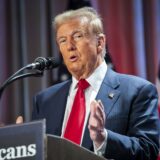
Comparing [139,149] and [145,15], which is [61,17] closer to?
[139,149]

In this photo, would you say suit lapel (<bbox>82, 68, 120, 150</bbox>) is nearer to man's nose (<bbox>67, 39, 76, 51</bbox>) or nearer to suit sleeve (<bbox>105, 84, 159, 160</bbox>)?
suit sleeve (<bbox>105, 84, 159, 160</bbox>)

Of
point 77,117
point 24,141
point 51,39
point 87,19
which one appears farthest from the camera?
point 51,39

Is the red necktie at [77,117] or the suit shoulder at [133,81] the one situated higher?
the suit shoulder at [133,81]

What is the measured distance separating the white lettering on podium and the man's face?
32.6 inches

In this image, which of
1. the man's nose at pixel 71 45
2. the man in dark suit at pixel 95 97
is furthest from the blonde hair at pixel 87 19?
the man's nose at pixel 71 45

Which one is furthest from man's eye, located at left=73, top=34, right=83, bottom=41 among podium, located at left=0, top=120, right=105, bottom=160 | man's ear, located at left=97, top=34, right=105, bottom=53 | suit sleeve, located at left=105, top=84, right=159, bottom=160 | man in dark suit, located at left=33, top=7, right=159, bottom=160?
podium, located at left=0, top=120, right=105, bottom=160

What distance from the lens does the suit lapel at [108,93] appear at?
1908mm

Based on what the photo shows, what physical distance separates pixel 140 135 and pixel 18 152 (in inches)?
27.3

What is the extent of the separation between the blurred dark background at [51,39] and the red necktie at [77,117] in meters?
0.98

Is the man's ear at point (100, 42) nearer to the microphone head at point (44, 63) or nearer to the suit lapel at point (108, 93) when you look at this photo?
the suit lapel at point (108, 93)

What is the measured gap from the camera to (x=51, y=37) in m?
3.33

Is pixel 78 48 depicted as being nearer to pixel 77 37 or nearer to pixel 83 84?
pixel 77 37

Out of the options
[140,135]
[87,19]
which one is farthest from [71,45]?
[140,135]

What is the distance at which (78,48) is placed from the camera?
201 cm
